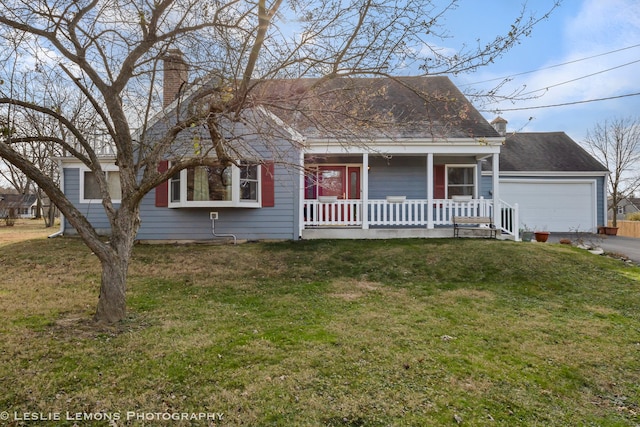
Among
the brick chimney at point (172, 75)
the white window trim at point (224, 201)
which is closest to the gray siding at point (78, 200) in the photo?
the white window trim at point (224, 201)

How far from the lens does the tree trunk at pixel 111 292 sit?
445cm

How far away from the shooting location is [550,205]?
15805 mm

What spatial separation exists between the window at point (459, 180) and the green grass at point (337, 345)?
4.98 meters

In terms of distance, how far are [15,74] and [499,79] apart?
632cm

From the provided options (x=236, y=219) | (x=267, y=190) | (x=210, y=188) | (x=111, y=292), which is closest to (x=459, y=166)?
(x=267, y=190)

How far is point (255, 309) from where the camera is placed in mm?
5223

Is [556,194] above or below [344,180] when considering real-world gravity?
below

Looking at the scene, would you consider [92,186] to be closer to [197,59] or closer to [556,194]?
[197,59]

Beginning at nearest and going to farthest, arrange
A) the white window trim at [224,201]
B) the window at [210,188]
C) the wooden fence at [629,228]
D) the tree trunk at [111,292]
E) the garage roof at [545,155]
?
the tree trunk at [111,292]
the white window trim at [224,201]
the window at [210,188]
the garage roof at [545,155]
the wooden fence at [629,228]

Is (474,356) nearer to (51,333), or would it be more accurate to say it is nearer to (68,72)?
(51,333)

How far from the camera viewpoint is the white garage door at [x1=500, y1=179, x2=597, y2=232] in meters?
15.8

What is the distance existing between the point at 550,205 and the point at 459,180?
6312 mm

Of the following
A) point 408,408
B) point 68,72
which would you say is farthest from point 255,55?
point 408,408

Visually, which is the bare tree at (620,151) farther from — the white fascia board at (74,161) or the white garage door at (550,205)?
the white fascia board at (74,161)
